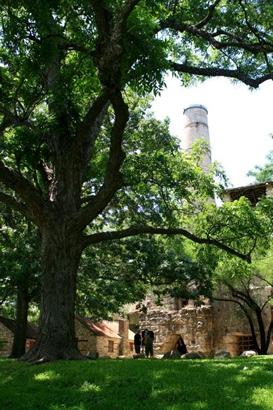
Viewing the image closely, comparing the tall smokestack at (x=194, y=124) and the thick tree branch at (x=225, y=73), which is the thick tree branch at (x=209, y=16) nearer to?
the thick tree branch at (x=225, y=73)

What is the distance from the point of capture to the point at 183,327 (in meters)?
28.0

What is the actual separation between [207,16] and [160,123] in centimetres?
920

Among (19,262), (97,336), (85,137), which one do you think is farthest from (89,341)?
(85,137)

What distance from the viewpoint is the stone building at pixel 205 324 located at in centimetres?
2652

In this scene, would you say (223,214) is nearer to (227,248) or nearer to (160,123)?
(227,248)

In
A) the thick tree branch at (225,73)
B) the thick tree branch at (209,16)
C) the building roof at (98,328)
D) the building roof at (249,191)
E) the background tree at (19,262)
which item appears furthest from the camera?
the building roof at (98,328)

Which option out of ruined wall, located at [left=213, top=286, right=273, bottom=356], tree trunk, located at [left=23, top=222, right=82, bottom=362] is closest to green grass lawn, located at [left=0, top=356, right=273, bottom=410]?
tree trunk, located at [left=23, top=222, right=82, bottom=362]

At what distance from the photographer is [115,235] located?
10.6 meters

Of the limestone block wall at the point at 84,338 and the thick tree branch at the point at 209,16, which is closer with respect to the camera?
the thick tree branch at the point at 209,16

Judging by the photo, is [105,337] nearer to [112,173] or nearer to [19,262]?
[19,262]

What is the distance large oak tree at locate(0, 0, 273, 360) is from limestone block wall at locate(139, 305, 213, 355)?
16182 millimetres

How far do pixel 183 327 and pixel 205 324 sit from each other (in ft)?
4.84

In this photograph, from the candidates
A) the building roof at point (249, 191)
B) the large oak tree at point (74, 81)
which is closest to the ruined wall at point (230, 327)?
the building roof at point (249, 191)

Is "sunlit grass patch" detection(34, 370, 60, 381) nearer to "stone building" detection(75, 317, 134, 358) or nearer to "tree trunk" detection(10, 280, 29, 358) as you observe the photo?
"tree trunk" detection(10, 280, 29, 358)
